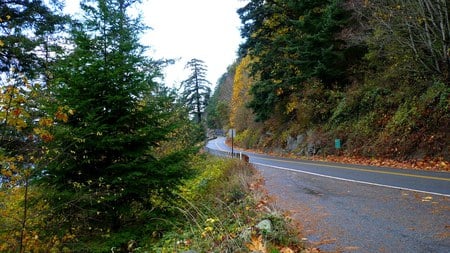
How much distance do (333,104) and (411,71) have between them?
610cm

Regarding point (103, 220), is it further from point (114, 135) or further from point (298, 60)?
point (298, 60)

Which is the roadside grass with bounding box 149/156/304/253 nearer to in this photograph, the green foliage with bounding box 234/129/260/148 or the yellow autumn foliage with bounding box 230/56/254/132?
the green foliage with bounding box 234/129/260/148

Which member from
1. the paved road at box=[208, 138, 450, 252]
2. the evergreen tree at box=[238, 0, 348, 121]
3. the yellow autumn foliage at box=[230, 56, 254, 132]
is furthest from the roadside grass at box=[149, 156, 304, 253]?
the yellow autumn foliage at box=[230, 56, 254, 132]

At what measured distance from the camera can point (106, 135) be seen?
7.44 metres

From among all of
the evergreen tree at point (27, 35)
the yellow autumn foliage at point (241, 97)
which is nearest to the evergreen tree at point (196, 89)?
the yellow autumn foliage at point (241, 97)

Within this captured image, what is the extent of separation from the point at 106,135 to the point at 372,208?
20.7 ft

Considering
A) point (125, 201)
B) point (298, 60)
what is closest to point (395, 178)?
point (125, 201)

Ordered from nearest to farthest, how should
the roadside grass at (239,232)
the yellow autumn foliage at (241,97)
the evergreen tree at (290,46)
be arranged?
the roadside grass at (239,232), the evergreen tree at (290,46), the yellow autumn foliage at (241,97)

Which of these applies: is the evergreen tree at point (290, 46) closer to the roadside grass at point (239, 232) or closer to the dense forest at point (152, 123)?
the dense forest at point (152, 123)

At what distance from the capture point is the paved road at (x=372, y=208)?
5279 millimetres

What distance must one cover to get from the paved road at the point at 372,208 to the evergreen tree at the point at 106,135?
3.58 meters

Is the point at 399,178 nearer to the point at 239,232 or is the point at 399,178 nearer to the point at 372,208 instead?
the point at 372,208

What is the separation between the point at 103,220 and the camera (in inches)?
307

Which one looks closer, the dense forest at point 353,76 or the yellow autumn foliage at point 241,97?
the dense forest at point 353,76
